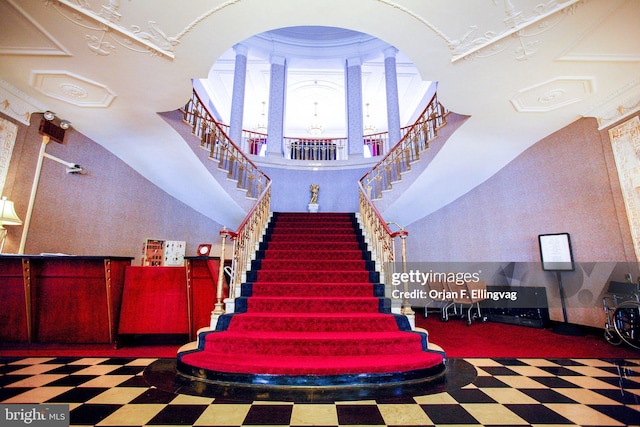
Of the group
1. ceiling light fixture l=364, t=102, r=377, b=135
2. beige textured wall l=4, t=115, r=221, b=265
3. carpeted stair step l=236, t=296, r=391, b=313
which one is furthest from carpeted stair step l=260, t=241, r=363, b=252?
ceiling light fixture l=364, t=102, r=377, b=135

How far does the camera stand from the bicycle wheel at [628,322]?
10.8 ft

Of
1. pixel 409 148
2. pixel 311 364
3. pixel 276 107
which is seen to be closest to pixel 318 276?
pixel 311 364

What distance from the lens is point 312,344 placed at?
2.51 metres

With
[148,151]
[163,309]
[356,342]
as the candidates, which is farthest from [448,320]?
[148,151]

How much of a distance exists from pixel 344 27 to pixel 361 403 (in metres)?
3.32

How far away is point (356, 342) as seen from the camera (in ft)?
8.28

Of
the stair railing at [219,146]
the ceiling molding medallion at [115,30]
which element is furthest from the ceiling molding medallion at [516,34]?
the stair railing at [219,146]

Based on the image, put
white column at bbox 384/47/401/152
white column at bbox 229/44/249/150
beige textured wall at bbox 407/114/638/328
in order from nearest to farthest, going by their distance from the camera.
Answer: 1. beige textured wall at bbox 407/114/638/328
2. white column at bbox 229/44/249/150
3. white column at bbox 384/47/401/152

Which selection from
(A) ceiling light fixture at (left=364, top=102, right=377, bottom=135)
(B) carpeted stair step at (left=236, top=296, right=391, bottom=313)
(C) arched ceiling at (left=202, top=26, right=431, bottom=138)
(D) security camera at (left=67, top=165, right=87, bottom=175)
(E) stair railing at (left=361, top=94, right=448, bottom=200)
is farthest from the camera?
(A) ceiling light fixture at (left=364, top=102, right=377, bottom=135)

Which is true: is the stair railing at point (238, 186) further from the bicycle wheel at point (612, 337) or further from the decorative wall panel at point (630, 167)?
the decorative wall panel at point (630, 167)

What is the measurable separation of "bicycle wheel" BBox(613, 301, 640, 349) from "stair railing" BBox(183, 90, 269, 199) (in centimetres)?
550

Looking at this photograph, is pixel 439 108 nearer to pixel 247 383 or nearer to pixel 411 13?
pixel 411 13

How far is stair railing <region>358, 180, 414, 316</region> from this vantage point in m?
3.13

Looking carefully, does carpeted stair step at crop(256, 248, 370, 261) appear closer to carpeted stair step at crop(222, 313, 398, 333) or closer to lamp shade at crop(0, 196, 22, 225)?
carpeted stair step at crop(222, 313, 398, 333)
